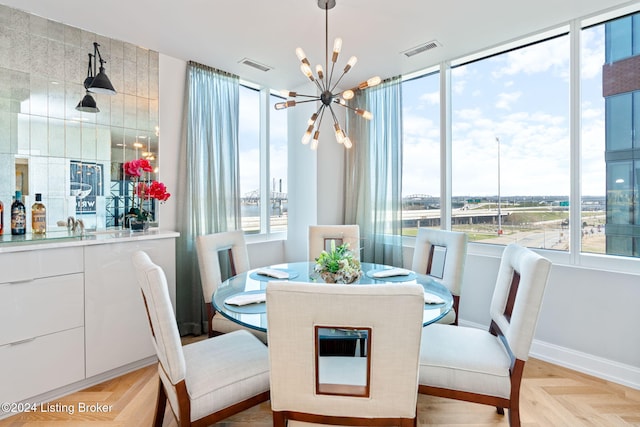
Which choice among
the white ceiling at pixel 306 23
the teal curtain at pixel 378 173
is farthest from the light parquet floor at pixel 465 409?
the white ceiling at pixel 306 23

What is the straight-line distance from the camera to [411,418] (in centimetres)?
117

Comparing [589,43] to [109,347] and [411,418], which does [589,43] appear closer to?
[411,418]

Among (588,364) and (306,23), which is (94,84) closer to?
(306,23)

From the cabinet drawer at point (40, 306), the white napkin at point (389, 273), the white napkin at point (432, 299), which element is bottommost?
the cabinet drawer at point (40, 306)

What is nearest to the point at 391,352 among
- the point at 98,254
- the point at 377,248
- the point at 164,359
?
the point at 164,359

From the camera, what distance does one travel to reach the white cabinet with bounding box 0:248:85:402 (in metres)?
1.92

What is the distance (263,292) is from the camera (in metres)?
1.91

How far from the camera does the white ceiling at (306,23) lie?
232cm

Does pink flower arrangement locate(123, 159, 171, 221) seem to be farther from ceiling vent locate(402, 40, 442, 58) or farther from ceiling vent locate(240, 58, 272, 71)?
ceiling vent locate(402, 40, 442, 58)

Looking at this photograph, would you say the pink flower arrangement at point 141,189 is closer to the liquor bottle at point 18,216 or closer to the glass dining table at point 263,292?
the liquor bottle at point 18,216

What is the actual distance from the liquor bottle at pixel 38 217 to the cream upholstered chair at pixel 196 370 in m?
1.46

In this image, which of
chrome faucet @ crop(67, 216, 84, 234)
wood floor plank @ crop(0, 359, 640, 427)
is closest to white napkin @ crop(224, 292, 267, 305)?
wood floor plank @ crop(0, 359, 640, 427)

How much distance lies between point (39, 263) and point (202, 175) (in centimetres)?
154

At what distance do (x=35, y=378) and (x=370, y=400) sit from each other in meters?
2.18
